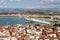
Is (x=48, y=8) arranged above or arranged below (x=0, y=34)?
below

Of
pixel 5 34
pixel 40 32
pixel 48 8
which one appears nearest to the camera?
pixel 5 34

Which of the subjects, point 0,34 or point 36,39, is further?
point 0,34

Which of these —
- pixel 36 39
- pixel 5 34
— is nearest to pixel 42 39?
pixel 36 39

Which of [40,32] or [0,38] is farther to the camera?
[40,32]

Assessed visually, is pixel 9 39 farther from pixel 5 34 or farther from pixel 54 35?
pixel 54 35

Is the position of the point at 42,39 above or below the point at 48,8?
above

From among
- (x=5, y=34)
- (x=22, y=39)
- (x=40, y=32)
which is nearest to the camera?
(x=22, y=39)

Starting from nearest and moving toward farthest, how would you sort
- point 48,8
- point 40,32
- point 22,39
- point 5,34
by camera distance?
point 22,39 → point 5,34 → point 40,32 → point 48,8

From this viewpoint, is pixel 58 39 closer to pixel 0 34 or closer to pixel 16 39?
pixel 16 39

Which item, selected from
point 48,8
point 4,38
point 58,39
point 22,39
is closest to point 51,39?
point 58,39
